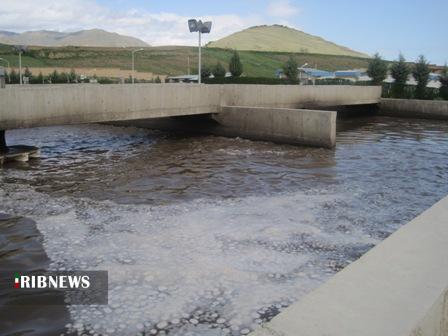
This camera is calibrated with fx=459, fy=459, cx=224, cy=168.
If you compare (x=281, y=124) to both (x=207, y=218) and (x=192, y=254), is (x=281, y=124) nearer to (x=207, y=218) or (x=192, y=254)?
(x=207, y=218)

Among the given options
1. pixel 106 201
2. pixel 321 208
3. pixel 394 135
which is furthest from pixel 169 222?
pixel 394 135

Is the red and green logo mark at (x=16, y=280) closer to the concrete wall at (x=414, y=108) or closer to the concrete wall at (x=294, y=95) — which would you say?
the concrete wall at (x=294, y=95)

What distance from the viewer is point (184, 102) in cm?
2375

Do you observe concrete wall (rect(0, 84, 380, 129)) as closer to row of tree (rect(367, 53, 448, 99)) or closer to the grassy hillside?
row of tree (rect(367, 53, 448, 99))

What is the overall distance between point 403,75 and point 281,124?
31.6 m

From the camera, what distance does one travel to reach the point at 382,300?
3725mm

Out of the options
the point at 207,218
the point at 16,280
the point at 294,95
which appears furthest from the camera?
the point at 294,95

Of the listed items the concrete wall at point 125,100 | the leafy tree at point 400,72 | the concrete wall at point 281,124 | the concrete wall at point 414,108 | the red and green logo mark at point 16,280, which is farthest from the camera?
the leafy tree at point 400,72

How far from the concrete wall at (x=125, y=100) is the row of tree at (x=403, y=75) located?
18075 millimetres

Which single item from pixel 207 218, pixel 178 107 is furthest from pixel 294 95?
pixel 207 218

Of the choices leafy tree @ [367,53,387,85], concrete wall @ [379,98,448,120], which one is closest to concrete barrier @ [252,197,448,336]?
concrete wall @ [379,98,448,120]

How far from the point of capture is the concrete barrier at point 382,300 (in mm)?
3234

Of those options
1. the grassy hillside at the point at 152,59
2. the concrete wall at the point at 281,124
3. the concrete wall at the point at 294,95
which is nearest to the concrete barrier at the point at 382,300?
the concrete wall at the point at 281,124

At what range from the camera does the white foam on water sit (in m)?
6.23
